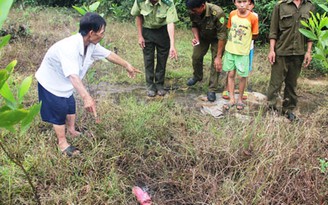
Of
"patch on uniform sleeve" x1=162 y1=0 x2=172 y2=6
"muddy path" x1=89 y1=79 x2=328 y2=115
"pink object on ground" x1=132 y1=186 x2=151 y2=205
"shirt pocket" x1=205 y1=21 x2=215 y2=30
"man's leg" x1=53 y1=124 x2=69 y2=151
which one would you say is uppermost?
"patch on uniform sleeve" x1=162 y1=0 x2=172 y2=6

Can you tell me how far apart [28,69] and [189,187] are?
3.66 meters

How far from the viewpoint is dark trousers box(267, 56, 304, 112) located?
3.54 m

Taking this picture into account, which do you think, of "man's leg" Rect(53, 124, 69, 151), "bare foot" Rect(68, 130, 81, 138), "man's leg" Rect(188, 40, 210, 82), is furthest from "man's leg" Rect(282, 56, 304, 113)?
"man's leg" Rect(53, 124, 69, 151)

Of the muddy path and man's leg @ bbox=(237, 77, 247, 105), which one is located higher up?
man's leg @ bbox=(237, 77, 247, 105)

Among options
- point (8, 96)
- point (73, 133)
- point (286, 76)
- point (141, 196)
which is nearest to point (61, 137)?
point (73, 133)

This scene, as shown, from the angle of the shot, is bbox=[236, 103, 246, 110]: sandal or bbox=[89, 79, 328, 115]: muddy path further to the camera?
bbox=[89, 79, 328, 115]: muddy path

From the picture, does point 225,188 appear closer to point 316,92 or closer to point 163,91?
point 163,91

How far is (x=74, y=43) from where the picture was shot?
2.58 metres

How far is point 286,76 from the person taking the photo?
3.67 m

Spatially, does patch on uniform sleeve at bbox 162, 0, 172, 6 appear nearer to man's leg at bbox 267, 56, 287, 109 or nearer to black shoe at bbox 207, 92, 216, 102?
black shoe at bbox 207, 92, 216, 102

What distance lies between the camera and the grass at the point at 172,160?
2307 mm

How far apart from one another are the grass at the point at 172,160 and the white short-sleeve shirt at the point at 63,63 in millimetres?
497

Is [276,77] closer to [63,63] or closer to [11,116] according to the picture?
[63,63]

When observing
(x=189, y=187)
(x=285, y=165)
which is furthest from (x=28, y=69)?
(x=285, y=165)
